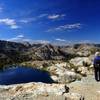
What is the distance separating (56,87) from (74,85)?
9.53ft

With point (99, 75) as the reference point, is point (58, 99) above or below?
below

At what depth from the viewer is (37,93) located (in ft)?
53.8

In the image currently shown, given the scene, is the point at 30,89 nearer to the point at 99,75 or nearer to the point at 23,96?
the point at 23,96

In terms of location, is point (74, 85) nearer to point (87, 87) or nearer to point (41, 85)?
point (87, 87)

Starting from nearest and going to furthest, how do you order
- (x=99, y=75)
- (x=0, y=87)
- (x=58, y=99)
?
(x=58, y=99) < (x=0, y=87) < (x=99, y=75)

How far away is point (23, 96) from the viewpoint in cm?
1623

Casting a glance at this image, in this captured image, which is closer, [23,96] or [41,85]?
[23,96]

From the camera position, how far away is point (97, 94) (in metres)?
17.2

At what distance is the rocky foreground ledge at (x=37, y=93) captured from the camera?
15.9 metres

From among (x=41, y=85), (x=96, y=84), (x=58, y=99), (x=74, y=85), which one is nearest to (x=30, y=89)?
(x=41, y=85)

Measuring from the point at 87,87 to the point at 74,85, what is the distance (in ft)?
3.85

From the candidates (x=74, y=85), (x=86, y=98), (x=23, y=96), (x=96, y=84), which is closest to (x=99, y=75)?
(x=96, y=84)

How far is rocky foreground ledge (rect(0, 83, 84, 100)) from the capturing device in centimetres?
1591

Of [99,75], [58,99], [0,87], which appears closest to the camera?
[58,99]
